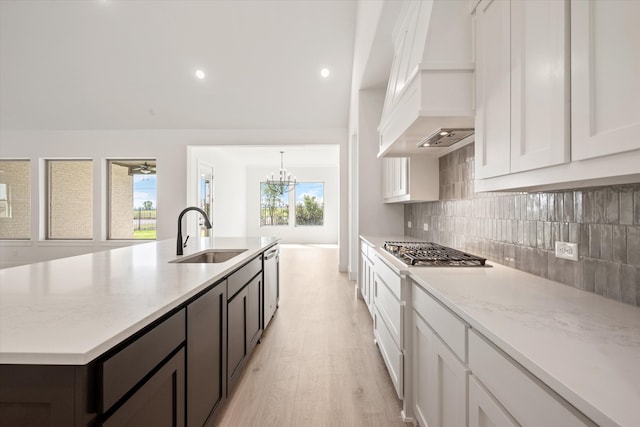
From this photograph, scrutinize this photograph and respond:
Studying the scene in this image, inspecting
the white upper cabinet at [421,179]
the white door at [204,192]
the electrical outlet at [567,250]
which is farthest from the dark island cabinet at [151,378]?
the white door at [204,192]

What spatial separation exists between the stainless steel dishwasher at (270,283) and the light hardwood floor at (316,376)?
7.4 inches

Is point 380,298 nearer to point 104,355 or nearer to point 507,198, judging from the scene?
point 507,198

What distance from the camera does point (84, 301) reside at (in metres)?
1.16

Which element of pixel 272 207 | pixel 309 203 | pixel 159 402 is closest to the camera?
pixel 159 402

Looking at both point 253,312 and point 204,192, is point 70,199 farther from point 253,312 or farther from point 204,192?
point 253,312

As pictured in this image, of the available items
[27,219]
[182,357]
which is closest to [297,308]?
[182,357]

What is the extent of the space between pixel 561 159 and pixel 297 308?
3.42 m

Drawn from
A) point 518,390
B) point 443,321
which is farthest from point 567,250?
point 518,390

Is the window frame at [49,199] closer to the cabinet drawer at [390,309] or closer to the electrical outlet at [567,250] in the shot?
the cabinet drawer at [390,309]

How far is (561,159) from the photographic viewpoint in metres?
Result: 1.04

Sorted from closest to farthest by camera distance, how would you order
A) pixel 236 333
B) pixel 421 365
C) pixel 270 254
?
pixel 421 365 < pixel 236 333 < pixel 270 254

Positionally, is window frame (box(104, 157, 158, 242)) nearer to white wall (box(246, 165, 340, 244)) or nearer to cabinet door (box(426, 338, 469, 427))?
white wall (box(246, 165, 340, 244))

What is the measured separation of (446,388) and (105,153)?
750cm

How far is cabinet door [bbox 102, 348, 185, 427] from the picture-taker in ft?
3.13
